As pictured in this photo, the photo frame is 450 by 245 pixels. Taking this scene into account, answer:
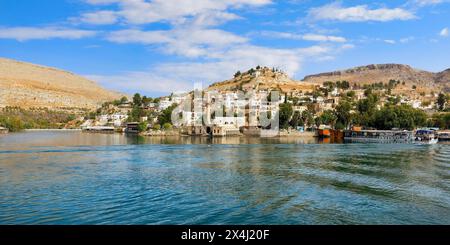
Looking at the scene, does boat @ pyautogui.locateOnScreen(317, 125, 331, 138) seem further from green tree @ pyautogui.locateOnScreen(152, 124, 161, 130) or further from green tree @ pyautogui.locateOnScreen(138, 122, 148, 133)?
green tree @ pyautogui.locateOnScreen(138, 122, 148, 133)

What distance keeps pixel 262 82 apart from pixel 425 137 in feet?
296

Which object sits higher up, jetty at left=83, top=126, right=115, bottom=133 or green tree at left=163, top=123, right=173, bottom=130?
green tree at left=163, top=123, right=173, bottom=130

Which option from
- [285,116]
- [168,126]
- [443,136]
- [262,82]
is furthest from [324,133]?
[262,82]

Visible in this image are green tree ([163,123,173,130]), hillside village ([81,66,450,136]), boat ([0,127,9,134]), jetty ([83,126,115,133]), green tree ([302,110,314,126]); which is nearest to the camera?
hillside village ([81,66,450,136])

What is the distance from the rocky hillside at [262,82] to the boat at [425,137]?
78.6 meters

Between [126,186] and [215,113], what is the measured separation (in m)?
70.9

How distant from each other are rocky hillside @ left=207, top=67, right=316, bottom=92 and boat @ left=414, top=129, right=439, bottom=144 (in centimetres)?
7855

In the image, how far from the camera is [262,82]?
143125 mm

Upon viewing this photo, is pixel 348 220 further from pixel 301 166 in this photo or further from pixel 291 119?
pixel 291 119

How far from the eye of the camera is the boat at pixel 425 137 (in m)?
53.7

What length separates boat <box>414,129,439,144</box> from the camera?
53.7 meters

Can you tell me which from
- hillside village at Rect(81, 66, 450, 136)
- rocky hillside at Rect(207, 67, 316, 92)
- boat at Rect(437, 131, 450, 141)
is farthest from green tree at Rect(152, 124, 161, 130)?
boat at Rect(437, 131, 450, 141)

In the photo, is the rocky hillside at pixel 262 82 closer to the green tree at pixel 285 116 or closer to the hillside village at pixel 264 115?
the hillside village at pixel 264 115

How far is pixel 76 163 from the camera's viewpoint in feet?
87.1
